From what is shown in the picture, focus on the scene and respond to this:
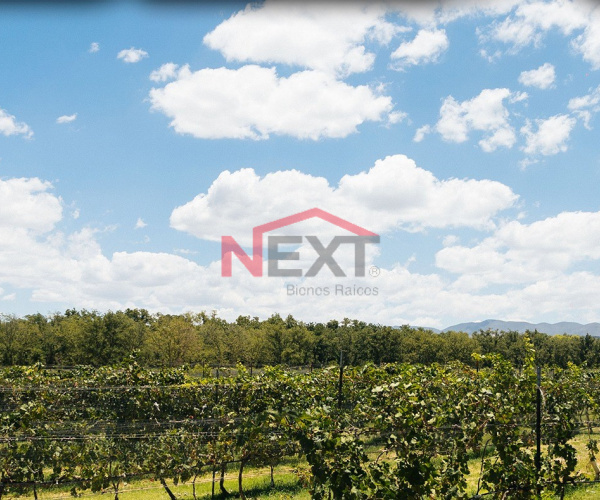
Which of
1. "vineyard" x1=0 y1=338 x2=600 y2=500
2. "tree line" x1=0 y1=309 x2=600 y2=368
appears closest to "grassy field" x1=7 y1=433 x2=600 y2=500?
"vineyard" x1=0 y1=338 x2=600 y2=500

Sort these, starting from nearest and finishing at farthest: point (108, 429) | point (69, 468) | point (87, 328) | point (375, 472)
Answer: point (375, 472) < point (69, 468) < point (108, 429) < point (87, 328)

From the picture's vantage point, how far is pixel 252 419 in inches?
303

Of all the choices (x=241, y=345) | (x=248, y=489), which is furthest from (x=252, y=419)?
(x=241, y=345)

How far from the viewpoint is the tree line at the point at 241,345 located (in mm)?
38062

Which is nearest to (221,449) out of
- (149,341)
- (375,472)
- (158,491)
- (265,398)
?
(265,398)

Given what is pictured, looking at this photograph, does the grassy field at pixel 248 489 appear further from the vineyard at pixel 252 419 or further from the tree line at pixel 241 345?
the tree line at pixel 241 345

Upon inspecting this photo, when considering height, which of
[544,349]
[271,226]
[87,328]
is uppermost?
[271,226]

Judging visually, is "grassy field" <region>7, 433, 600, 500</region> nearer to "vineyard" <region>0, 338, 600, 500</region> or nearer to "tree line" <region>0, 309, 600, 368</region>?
"vineyard" <region>0, 338, 600, 500</region>

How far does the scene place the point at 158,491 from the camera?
11.8 metres

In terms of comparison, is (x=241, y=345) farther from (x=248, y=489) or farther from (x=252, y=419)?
(x=252, y=419)

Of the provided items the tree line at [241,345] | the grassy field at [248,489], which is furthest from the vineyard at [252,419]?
the tree line at [241,345]

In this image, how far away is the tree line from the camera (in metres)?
38.1

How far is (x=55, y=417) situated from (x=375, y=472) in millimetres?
8214

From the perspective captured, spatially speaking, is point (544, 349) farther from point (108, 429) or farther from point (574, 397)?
point (108, 429)
